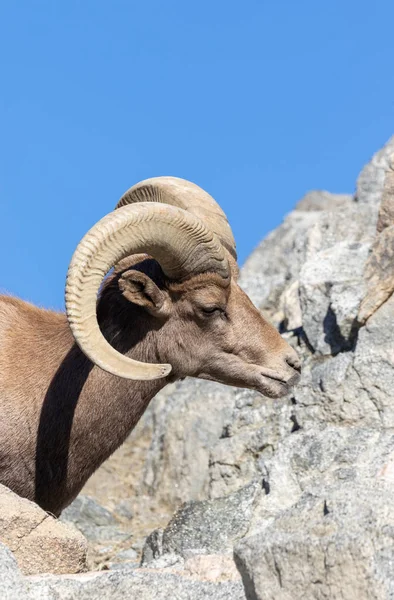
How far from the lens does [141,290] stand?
350 inches

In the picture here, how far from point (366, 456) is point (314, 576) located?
12.9ft

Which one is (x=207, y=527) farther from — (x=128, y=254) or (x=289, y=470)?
(x=128, y=254)

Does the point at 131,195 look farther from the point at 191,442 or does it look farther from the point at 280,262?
the point at 280,262

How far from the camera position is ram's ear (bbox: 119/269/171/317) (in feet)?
28.9

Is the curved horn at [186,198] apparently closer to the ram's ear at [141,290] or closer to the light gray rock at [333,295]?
the ram's ear at [141,290]

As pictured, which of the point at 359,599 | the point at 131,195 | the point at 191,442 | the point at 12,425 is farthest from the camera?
the point at 191,442

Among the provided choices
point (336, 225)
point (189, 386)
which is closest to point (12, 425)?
point (189, 386)

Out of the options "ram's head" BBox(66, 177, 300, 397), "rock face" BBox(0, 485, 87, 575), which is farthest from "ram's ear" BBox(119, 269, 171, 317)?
"rock face" BBox(0, 485, 87, 575)

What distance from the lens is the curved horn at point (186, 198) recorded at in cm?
960

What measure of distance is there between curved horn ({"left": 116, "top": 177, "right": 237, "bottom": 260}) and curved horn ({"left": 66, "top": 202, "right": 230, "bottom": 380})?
62 cm

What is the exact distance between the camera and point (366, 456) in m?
8.95

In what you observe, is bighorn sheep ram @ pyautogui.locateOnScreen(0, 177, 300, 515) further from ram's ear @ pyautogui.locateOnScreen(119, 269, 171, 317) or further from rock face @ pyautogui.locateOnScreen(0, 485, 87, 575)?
rock face @ pyautogui.locateOnScreen(0, 485, 87, 575)

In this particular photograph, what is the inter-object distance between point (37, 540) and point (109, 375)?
2.08 meters

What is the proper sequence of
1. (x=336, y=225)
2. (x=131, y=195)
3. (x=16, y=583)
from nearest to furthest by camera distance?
(x=16, y=583), (x=131, y=195), (x=336, y=225)
